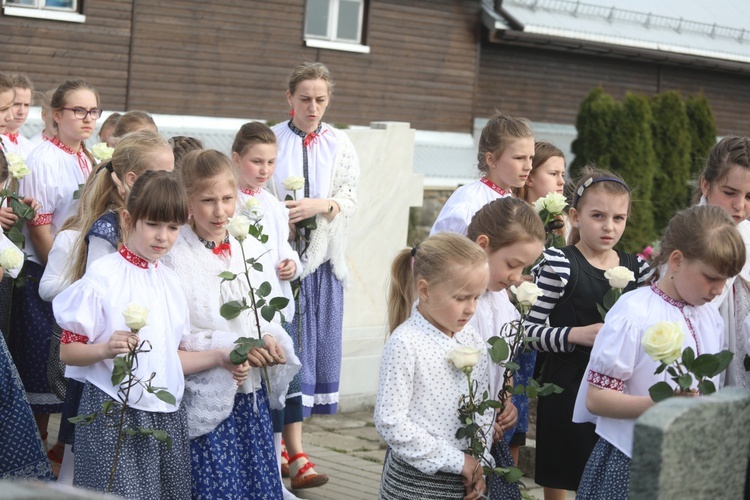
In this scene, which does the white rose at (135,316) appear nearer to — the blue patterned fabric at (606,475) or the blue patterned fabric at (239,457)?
the blue patterned fabric at (239,457)

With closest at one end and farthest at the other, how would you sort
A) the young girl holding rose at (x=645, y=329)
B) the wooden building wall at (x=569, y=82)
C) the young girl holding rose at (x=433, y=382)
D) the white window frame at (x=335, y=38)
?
1. the young girl holding rose at (x=645, y=329)
2. the young girl holding rose at (x=433, y=382)
3. the white window frame at (x=335, y=38)
4. the wooden building wall at (x=569, y=82)

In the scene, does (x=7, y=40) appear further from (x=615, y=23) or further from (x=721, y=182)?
(x=615, y=23)

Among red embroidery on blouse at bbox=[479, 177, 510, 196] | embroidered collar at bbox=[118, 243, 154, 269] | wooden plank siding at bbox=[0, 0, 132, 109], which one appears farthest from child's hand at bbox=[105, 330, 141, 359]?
wooden plank siding at bbox=[0, 0, 132, 109]

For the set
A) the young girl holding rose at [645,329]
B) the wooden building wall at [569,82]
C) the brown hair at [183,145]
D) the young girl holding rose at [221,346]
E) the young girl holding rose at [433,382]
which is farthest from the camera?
the wooden building wall at [569,82]

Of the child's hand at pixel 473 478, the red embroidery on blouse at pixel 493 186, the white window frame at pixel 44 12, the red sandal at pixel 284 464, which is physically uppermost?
the white window frame at pixel 44 12

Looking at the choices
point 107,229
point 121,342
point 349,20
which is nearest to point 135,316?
point 121,342

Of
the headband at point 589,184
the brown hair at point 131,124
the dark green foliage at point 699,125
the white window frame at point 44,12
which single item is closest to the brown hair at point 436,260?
the headband at point 589,184

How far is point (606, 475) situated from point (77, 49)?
9.59m

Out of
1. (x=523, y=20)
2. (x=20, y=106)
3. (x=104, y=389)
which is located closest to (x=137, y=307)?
(x=104, y=389)

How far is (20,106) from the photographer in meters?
7.17

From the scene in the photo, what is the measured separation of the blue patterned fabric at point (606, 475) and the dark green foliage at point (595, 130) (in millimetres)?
12820

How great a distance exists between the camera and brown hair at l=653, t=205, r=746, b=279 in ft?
12.8

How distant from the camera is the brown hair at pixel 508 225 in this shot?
4.60m

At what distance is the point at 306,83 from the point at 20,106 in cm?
194
